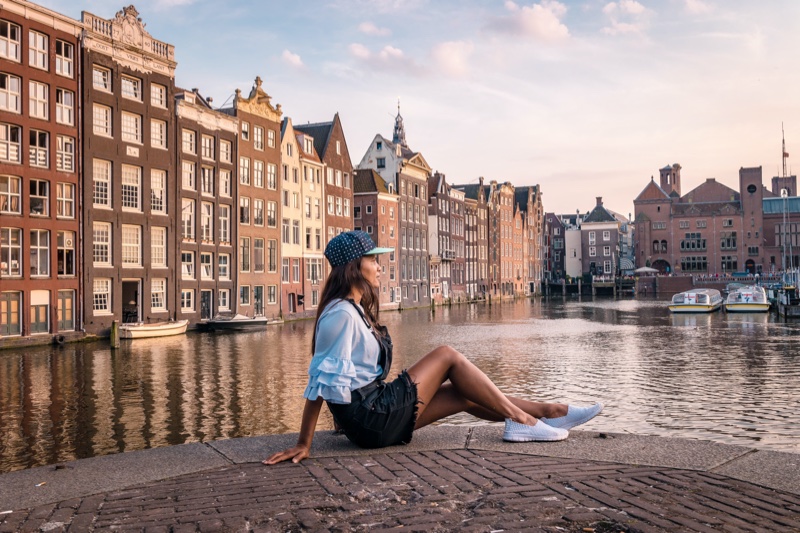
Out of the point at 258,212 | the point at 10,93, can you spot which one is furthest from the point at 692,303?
the point at 10,93

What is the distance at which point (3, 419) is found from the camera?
17.9m

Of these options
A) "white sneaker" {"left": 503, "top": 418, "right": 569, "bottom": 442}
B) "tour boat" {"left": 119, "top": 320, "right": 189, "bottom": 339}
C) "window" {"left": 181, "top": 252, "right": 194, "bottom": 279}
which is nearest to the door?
"window" {"left": 181, "top": 252, "right": 194, "bottom": 279}

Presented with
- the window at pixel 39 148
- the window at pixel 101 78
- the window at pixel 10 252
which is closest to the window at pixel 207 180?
the window at pixel 101 78

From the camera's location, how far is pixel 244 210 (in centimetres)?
5844

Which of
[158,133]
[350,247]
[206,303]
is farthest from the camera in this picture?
[206,303]

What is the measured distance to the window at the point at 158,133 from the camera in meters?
48.8

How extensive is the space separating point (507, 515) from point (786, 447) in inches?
420

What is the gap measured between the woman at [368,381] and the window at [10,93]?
124 ft

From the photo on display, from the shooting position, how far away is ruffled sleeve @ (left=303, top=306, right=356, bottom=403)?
22.2 ft

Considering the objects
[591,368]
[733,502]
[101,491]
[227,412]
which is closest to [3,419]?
[227,412]

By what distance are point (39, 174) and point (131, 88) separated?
30.4 feet

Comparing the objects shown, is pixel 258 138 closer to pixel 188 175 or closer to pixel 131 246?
pixel 188 175

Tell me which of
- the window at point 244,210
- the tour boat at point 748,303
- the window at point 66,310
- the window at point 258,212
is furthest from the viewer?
the tour boat at point 748,303

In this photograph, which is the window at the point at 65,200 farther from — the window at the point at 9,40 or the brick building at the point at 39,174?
the window at the point at 9,40
